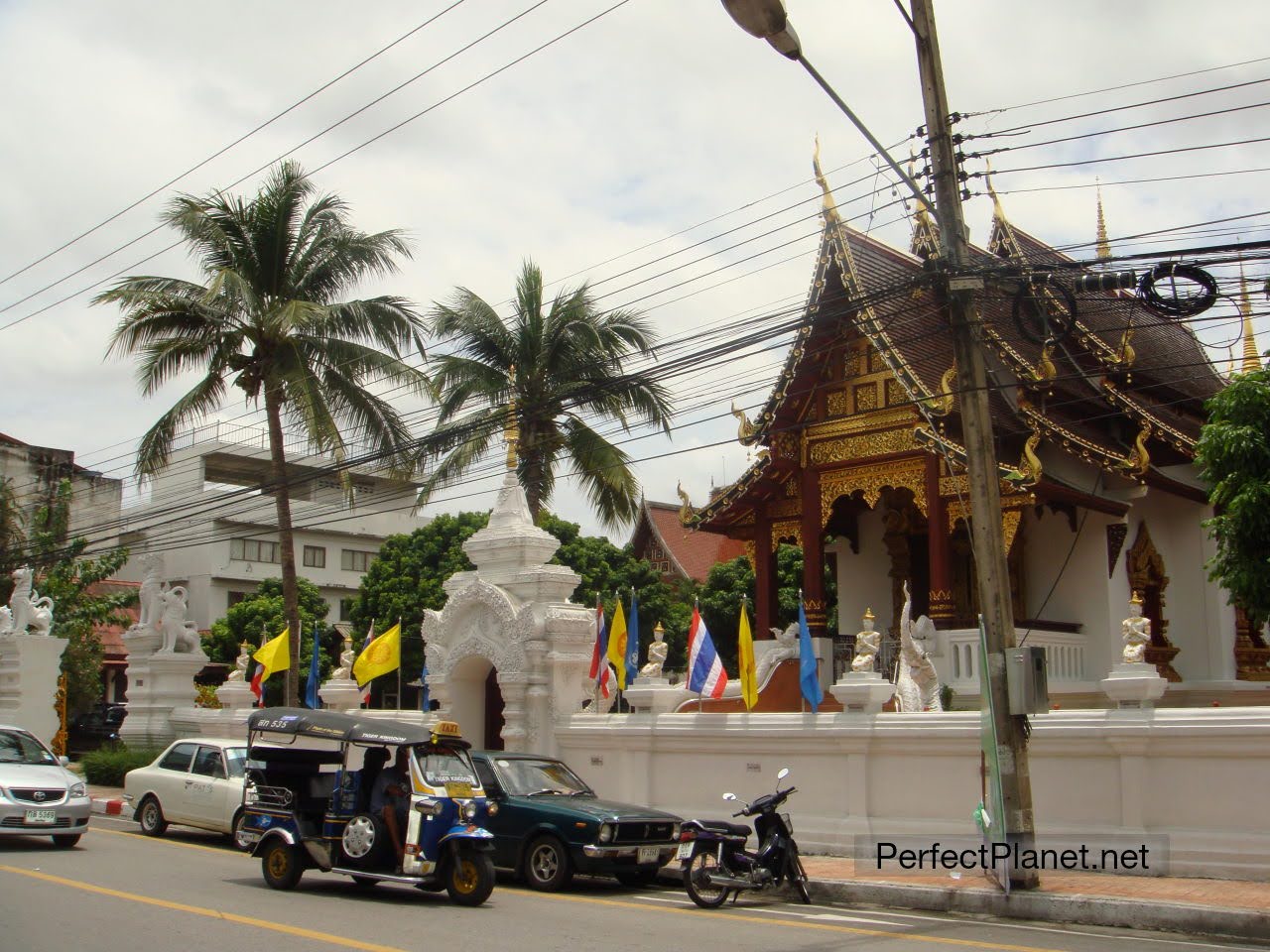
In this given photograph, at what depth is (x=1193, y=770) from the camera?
1193 cm

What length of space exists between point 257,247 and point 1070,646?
48.5 feet

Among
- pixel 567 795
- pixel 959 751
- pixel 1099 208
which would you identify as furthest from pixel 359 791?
pixel 1099 208

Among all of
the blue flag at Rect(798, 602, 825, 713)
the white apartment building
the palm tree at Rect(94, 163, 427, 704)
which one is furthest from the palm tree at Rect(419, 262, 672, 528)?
the white apartment building

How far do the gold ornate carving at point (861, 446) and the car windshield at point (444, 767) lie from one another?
8889 millimetres

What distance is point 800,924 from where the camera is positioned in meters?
10.3

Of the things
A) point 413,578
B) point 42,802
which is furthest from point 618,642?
point 413,578

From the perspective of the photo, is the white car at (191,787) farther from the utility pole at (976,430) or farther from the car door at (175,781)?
the utility pole at (976,430)

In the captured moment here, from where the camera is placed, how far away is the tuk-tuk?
436 inches

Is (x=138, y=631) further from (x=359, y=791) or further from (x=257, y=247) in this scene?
(x=359, y=791)

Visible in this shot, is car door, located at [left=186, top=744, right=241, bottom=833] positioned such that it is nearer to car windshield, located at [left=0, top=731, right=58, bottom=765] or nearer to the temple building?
car windshield, located at [left=0, top=731, right=58, bottom=765]

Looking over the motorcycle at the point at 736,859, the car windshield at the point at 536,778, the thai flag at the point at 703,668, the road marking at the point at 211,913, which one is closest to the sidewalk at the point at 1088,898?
the motorcycle at the point at 736,859

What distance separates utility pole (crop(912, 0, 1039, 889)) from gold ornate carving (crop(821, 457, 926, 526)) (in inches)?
262

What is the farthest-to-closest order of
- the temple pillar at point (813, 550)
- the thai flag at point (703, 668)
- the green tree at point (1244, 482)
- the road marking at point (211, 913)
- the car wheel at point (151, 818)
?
the temple pillar at point (813, 550) → the car wheel at point (151, 818) → the thai flag at point (703, 668) → the green tree at point (1244, 482) → the road marking at point (211, 913)

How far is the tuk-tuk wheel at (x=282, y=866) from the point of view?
11688 mm
